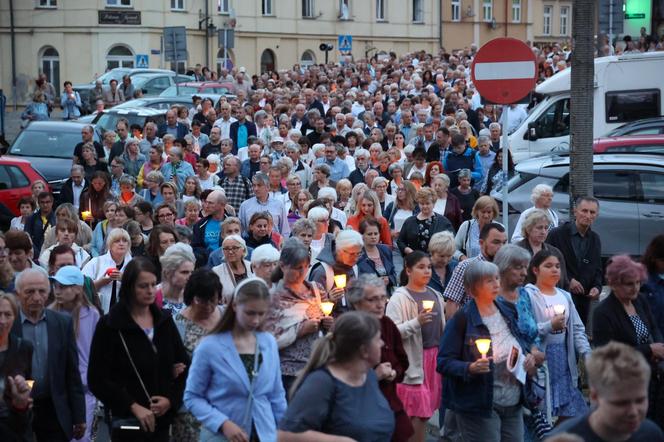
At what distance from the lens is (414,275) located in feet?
29.7

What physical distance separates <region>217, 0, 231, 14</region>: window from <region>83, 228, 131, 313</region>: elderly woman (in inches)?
1857

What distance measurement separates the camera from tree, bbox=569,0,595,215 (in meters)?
11.5

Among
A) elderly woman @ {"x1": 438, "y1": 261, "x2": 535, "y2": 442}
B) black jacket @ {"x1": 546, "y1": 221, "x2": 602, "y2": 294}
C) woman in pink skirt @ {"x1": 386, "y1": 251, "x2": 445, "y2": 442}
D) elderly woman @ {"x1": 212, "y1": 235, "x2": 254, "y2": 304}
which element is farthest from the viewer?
black jacket @ {"x1": 546, "y1": 221, "x2": 602, "y2": 294}

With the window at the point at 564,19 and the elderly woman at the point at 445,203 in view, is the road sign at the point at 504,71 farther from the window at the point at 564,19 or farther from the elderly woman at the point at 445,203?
the window at the point at 564,19

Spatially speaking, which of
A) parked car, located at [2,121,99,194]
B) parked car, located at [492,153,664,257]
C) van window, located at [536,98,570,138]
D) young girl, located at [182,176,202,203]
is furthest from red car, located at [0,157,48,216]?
van window, located at [536,98,570,138]

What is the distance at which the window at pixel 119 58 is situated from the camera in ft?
178

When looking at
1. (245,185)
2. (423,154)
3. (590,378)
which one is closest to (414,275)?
(590,378)

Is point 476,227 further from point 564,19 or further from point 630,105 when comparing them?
point 564,19

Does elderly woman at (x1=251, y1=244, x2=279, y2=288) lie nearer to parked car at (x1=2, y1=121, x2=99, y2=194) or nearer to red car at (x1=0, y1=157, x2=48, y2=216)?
red car at (x1=0, y1=157, x2=48, y2=216)

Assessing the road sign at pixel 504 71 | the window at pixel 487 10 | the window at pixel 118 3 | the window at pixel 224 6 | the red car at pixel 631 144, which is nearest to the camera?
the road sign at pixel 504 71

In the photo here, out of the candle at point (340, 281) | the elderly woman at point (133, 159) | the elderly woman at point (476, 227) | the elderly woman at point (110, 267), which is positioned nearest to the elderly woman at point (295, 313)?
the candle at point (340, 281)

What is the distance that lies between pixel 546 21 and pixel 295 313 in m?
68.6

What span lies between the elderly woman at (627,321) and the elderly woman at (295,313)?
1.73 metres

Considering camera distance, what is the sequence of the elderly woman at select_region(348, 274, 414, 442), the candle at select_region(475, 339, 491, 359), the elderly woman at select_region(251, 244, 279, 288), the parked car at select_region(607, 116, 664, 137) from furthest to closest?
the parked car at select_region(607, 116, 664, 137) → the elderly woman at select_region(251, 244, 279, 288) → the candle at select_region(475, 339, 491, 359) → the elderly woman at select_region(348, 274, 414, 442)
